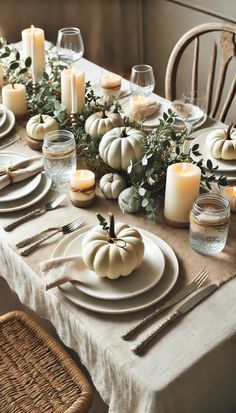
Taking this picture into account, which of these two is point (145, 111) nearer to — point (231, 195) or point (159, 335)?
point (231, 195)

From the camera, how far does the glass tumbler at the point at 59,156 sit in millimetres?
1433

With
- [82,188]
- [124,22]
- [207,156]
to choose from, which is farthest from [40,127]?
Result: [124,22]

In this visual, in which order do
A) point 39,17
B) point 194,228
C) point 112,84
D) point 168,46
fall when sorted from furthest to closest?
point 168,46, point 39,17, point 112,84, point 194,228

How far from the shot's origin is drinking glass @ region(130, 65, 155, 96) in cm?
176

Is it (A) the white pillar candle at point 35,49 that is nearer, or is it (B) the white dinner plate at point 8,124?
(B) the white dinner plate at point 8,124

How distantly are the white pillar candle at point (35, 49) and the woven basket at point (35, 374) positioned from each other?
77 cm

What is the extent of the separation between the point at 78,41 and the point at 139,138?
69cm

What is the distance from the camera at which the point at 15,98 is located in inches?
69.0

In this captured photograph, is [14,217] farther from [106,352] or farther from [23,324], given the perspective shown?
[106,352]

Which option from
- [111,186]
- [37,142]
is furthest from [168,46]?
[111,186]

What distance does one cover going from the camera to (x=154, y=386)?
38.2 inches

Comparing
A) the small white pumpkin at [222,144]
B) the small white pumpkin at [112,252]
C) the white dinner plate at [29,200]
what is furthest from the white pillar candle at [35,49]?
the small white pumpkin at [112,252]

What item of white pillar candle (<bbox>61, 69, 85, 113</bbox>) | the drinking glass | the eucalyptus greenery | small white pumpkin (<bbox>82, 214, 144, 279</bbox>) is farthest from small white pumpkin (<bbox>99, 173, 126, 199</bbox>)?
the drinking glass

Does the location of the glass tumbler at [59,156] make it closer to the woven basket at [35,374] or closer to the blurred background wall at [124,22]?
Result: the woven basket at [35,374]
